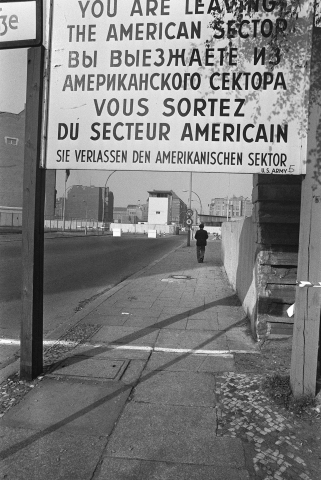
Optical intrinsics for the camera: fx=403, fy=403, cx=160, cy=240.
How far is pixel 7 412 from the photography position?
3.26m

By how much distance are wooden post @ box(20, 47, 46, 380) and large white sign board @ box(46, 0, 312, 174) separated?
13 cm

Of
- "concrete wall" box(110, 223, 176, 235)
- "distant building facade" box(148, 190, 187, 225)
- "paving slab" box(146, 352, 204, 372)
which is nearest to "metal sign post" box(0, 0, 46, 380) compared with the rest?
"paving slab" box(146, 352, 204, 372)

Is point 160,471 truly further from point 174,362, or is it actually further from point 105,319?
point 105,319

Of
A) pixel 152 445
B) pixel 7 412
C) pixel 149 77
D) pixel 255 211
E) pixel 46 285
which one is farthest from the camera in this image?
pixel 46 285

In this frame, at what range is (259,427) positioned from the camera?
307 centimetres

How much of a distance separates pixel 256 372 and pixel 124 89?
10.2ft

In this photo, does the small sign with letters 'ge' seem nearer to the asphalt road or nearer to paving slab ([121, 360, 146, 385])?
paving slab ([121, 360, 146, 385])

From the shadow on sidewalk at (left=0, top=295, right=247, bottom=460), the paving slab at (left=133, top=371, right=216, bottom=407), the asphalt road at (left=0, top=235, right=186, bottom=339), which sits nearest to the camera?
the shadow on sidewalk at (left=0, top=295, right=247, bottom=460)

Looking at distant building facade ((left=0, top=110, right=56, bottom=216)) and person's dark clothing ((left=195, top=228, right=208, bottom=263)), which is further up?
distant building facade ((left=0, top=110, right=56, bottom=216))

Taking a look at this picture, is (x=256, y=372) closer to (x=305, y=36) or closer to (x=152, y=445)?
(x=152, y=445)

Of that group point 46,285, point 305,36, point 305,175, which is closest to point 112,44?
point 305,36

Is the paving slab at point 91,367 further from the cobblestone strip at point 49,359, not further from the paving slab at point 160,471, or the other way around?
the paving slab at point 160,471

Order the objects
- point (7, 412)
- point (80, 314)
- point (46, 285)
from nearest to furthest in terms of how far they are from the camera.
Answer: point (7, 412)
point (80, 314)
point (46, 285)

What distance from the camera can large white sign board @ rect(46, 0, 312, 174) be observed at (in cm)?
356
